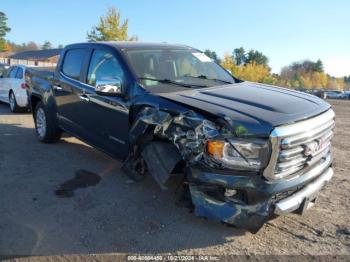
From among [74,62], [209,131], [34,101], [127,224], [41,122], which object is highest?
[74,62]

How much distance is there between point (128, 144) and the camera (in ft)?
14.8

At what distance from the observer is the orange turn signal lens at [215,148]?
10.7ft

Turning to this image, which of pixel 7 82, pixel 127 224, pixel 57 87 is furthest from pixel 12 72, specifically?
pixel 127 224

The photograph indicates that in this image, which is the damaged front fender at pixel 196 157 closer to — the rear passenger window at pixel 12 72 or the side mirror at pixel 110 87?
the side mirror at pixel 110 87

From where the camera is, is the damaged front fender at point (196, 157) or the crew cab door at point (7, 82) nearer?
the damaged front fender at point (196, 157)

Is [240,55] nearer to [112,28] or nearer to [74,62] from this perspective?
[112,28]

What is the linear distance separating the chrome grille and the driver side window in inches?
87.3

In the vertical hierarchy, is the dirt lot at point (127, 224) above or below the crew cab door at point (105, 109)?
below

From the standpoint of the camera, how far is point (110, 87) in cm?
443

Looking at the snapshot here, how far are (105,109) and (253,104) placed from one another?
215cm

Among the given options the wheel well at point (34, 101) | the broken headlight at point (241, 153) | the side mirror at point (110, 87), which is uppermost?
the side mirror at point (110, 87)

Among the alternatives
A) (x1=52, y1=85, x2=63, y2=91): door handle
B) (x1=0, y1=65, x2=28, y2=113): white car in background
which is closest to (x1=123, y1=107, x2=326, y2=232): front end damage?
(x1=52, y1=85, x2=63, y2=91): door handle

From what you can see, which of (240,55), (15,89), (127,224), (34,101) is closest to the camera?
(127,224)

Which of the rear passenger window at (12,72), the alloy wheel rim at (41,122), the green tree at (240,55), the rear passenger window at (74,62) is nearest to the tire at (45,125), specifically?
the alloy wheel rim at (41,122)
